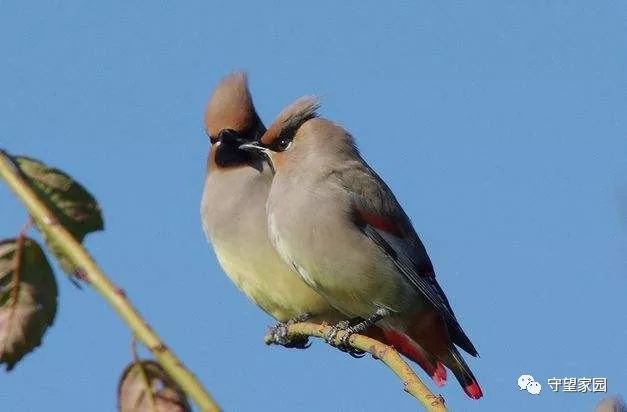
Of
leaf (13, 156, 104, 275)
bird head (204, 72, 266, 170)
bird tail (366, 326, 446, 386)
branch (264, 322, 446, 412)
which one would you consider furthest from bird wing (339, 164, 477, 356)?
leaf (13, 156, 104, 275)

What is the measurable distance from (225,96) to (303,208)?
137 cm

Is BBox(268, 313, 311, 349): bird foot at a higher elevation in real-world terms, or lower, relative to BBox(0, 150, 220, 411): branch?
higher

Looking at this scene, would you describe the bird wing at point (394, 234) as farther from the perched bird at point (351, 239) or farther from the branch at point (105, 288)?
the branch at point (105, 288)

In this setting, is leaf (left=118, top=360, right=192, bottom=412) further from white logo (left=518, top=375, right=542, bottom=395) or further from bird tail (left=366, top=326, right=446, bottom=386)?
bird tail (left=366, top=326, right=446, bottom=386)

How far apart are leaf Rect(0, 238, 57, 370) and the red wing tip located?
3822mm

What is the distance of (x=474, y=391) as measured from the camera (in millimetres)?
4676

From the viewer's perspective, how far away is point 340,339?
4.18m

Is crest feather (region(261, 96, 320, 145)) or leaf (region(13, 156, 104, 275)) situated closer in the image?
leaf (region(13, 156, 104, 275))

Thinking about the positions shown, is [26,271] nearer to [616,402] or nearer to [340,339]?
[616,402]

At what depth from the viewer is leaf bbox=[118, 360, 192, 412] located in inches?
30.9

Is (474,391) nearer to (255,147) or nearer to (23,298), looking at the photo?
(255,147)

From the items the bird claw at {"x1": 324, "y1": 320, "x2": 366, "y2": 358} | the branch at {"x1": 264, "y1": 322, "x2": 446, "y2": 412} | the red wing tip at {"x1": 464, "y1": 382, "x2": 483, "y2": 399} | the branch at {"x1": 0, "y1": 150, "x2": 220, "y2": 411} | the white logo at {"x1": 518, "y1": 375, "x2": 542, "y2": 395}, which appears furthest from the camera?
the red wing tip at {"x1": 464, "y1": 382, "x2": 483, "y2": 399}

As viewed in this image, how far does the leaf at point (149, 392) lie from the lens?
0.79 metres

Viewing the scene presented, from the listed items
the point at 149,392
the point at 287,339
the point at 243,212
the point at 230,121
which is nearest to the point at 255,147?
the point at 243,212
